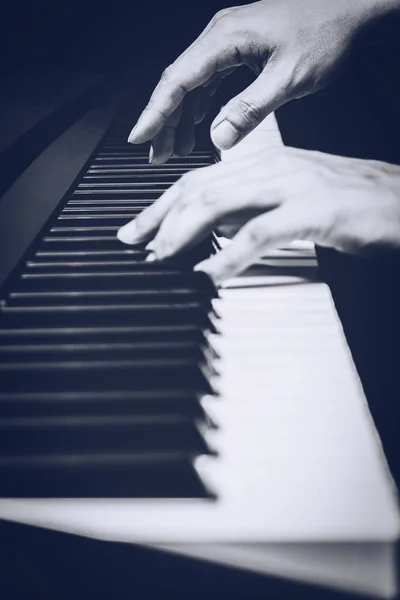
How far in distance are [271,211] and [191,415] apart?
0.36 metres

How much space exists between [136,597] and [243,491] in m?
0.15

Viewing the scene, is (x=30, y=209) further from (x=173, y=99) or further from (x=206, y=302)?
(x=173, y=99)

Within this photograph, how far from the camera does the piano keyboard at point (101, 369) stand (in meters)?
0.53

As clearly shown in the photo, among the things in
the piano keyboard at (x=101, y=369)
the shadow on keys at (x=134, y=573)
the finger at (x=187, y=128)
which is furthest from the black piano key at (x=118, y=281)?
the finger at (x=187, y=128)

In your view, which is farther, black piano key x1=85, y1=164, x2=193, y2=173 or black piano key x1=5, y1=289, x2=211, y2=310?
black piano key x1=85, y1=164, x2=193, y2=173

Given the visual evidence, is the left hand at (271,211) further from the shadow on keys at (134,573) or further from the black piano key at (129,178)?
the shadow on keys at (134,573)

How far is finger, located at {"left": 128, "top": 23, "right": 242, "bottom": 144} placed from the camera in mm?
1210

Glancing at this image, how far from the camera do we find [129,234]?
88 centimetres

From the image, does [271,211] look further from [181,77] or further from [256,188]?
[181,77]

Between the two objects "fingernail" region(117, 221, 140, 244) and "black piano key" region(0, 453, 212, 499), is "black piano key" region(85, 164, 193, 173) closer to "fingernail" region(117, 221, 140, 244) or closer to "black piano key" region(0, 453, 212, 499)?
"fingernail" region(117, 221, 140, 244)

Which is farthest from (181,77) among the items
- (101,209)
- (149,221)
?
(149,221)

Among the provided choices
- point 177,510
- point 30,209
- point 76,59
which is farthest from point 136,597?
point 76,59

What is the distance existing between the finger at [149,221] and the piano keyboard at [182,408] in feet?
0.08

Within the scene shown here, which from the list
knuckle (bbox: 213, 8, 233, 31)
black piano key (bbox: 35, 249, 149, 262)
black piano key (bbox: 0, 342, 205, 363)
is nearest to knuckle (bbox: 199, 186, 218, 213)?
black piano key (bbox: 35, 249, 149, 262)
